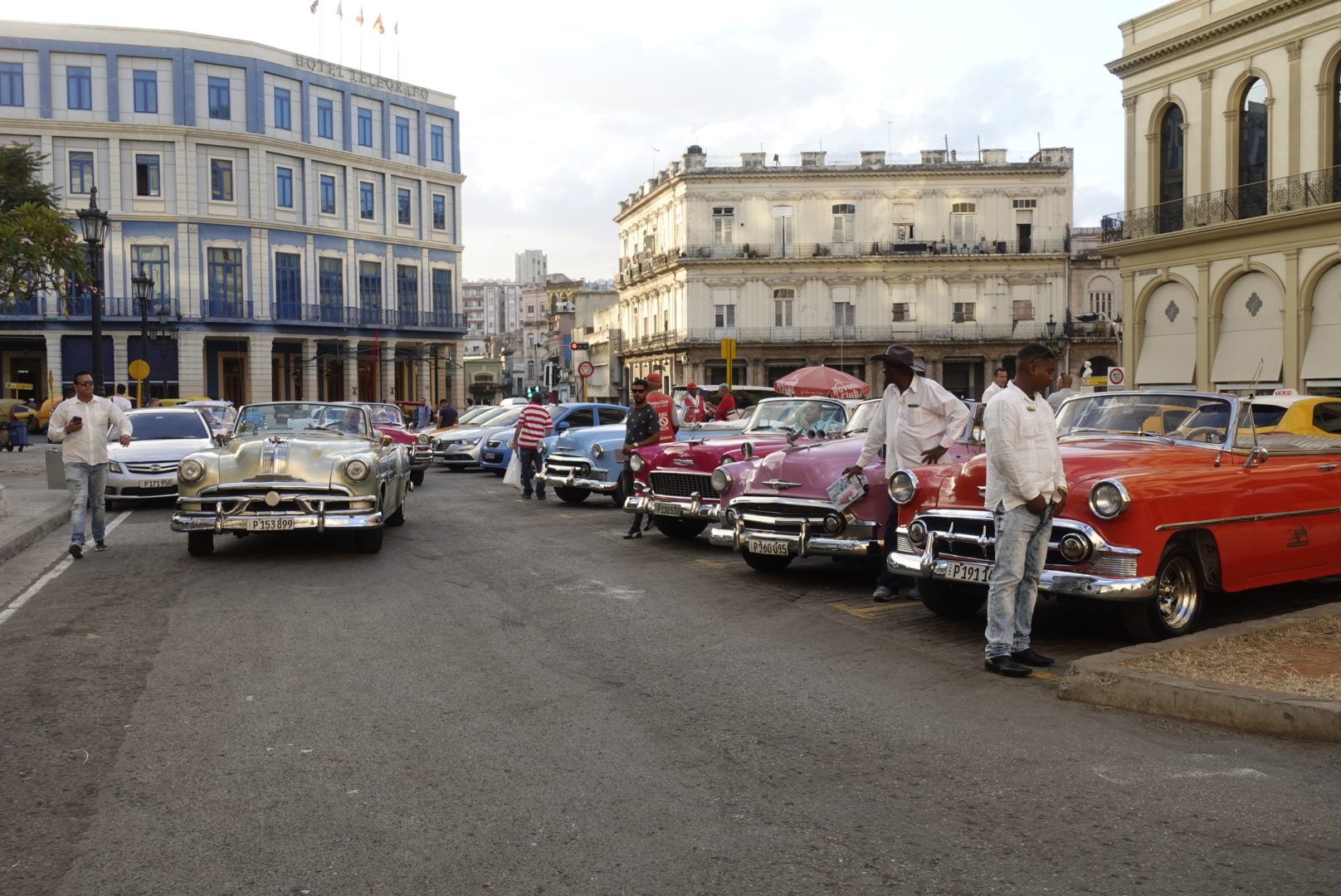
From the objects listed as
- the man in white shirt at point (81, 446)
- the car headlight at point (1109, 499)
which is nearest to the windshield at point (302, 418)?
the man in white shirt at point (81, 446)

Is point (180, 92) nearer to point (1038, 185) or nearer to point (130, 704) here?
point (1038, 185)

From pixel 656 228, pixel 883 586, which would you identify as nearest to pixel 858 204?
pixel 656 228

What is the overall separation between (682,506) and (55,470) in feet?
39.4

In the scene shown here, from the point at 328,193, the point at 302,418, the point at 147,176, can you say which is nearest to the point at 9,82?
the point at 147,176

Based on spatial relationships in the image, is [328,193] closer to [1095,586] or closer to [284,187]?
[284,187]

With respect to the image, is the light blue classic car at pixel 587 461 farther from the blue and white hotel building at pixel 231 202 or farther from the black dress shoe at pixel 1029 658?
the blue and white hotel building at pixel 231 202

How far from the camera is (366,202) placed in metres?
55.5

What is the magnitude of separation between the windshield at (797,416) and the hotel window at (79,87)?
4424 cm

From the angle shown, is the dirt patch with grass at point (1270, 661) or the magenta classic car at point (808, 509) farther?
the magenta classic car at point (808, 509)

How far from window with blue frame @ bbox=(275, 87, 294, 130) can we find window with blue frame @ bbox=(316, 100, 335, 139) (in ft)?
4.90

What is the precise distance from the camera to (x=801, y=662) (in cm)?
704

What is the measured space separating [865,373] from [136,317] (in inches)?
1359

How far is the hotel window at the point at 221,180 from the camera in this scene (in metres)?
50.0

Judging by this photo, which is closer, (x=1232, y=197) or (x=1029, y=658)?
(x=1029, y=658)
